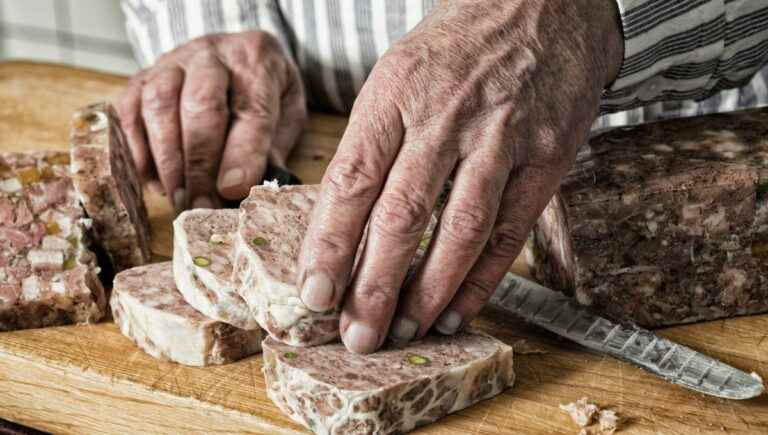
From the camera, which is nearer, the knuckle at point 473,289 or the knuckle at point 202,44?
the knuckle at point 473,289

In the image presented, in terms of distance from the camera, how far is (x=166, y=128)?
10.5ft

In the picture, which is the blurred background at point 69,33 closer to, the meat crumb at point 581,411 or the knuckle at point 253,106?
the knuckle at point 253,106

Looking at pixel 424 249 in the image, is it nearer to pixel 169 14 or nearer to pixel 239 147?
pixel 239 147

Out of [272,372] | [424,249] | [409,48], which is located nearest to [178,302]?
[272,372]

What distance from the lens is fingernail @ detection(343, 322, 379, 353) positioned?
6.91 ft

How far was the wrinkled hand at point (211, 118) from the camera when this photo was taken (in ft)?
10.2

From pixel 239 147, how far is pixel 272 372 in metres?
1.15

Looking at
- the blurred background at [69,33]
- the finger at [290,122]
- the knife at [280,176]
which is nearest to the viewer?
the knife at [280,176]

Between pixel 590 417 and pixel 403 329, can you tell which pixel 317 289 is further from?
pixel 590 417

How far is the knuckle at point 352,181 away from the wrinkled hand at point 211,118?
1.01m

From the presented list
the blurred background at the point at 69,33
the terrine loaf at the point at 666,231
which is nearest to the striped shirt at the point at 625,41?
the terrine loaf at the point at 666,231

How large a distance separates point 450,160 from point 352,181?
8.3 inches

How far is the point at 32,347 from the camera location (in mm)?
2414

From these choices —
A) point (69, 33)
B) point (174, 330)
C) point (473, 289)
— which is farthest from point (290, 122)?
point (69, 33)
